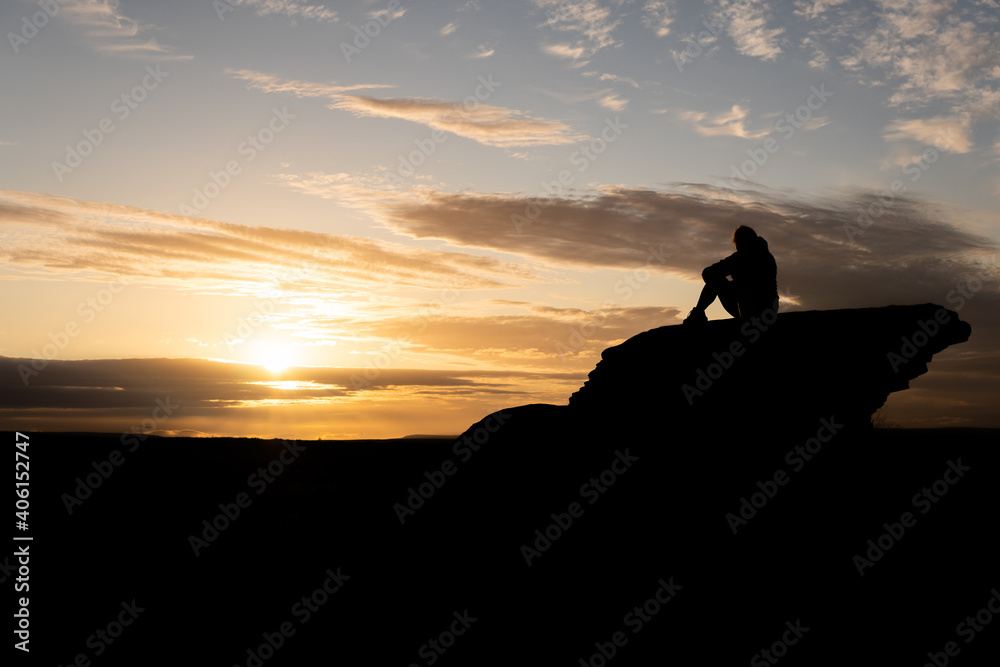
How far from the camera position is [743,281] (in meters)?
12.3

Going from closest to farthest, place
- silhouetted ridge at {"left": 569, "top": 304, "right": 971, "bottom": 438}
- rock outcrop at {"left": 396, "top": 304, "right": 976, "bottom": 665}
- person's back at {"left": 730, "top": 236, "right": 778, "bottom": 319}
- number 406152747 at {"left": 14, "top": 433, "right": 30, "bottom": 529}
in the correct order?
rock outcrop at {"left": 396, "top": 304, "right": 976, "bottom": 665} < silhouetted ridge at {"left": 569, "top": 304, "right": 971, "bottom": 438} < person's back at {"left": 730, "top": 236, "right": 778, "bottom": 319} < number 406152747 at {"left": 14, "top": 433, "right": 30, "bottom": 529}

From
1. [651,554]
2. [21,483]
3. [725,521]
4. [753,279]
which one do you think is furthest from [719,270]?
[21,483]

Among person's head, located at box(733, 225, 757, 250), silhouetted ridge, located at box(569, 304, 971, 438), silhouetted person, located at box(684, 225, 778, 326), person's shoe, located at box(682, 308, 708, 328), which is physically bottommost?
silhouetted ridge, located at box(569, 304, 971, 438)

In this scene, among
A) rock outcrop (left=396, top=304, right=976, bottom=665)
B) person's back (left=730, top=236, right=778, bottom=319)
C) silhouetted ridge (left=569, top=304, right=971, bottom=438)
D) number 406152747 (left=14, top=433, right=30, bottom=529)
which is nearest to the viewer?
rock outcrop (left=396, top=304, right=976, bottom=665)

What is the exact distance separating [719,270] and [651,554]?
16.8ft

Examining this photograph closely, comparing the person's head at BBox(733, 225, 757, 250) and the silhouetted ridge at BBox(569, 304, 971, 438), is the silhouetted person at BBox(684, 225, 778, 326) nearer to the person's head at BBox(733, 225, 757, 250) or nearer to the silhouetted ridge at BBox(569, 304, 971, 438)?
the person's head at BBox(733, 225, 757, 250)

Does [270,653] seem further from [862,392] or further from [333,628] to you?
[862,392]

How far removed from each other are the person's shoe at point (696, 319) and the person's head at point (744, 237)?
4.51ft

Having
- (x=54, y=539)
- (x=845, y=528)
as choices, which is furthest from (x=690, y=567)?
(x=54, y=539)

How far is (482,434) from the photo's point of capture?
13.6 meters

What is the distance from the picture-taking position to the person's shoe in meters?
12.2

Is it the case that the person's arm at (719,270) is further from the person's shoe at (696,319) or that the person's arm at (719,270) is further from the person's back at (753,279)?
the person's shoe at (696,319)

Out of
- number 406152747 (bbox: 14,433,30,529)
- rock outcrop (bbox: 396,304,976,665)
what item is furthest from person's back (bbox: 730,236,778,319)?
number 406152747 (bbox: 14,433,30,529)

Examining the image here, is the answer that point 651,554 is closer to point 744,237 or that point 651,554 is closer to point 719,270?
point 719,270
